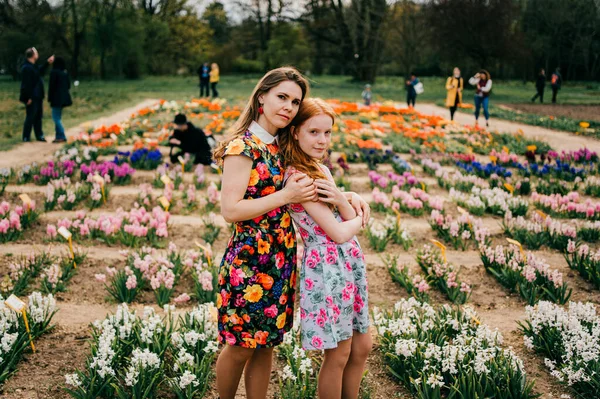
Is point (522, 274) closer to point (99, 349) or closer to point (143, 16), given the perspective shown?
point (99, 349)

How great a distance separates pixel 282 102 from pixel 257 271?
770 millimetres

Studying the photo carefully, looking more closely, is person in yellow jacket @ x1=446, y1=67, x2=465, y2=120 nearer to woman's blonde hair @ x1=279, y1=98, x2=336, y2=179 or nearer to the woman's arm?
woman's blonde hair @ x1=279, y1=98, x2=336, y2=179

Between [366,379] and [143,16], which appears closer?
[366,379]

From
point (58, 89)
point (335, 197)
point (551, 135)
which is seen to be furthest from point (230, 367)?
point (551, 135)

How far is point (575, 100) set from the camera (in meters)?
22.8

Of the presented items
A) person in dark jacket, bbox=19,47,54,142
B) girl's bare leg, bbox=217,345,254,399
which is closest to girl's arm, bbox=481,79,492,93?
person in dark jacket, bbox=19,47,54,142

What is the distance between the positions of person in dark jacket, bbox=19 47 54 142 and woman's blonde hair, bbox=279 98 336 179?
9.36 metres

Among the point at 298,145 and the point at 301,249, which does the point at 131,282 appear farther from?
the point at 298,145

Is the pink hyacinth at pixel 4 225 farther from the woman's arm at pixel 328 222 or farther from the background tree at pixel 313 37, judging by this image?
the background tree at pixel 313 37

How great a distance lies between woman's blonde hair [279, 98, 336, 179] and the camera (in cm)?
248

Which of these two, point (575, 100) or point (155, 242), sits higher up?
point (575, 100)

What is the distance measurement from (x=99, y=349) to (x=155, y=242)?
7.37ft

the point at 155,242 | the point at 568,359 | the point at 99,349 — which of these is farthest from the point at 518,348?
the point at 155,242

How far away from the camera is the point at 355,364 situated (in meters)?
2.57
